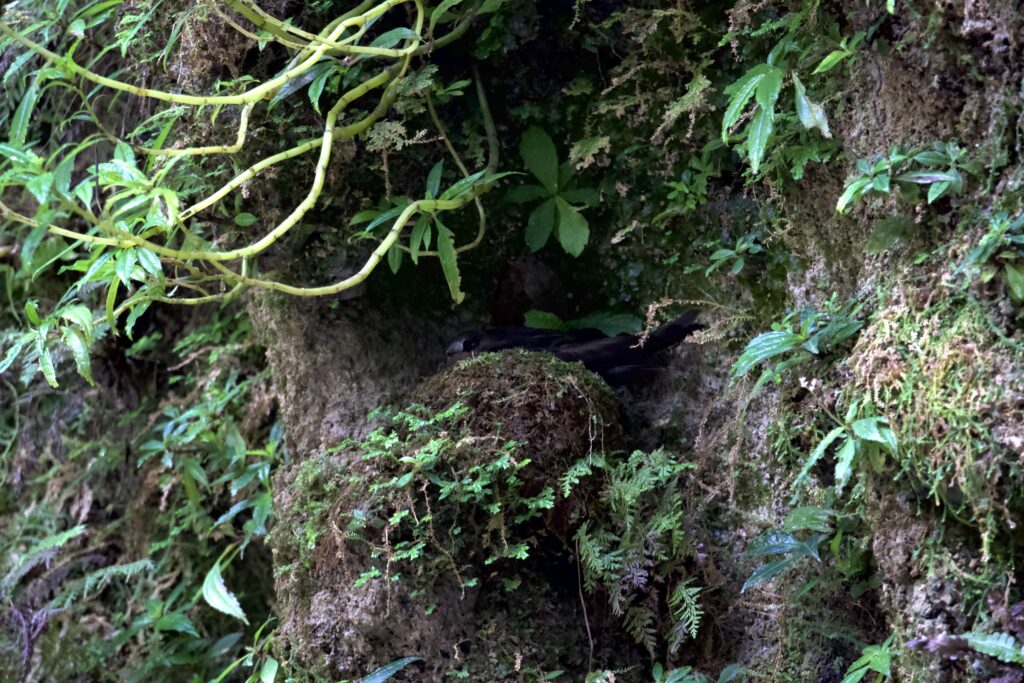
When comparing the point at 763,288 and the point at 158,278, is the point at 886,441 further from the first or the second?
the point at 158,278

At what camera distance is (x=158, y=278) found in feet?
7.11

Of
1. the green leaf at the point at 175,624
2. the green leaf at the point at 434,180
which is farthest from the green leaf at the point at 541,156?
the green leaf at the point at 175,624

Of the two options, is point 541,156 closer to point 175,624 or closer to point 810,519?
point 810,519

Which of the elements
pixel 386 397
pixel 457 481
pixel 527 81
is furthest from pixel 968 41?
pixel 386 397

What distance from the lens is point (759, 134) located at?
189cm

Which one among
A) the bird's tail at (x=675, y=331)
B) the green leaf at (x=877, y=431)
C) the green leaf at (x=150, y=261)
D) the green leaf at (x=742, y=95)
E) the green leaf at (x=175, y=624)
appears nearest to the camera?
the green leaf at (x=877, y=431)

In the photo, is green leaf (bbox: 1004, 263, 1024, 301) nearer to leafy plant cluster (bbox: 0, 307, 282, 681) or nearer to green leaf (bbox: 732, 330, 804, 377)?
green leaf (bbox: 732, 330, 804, 377)

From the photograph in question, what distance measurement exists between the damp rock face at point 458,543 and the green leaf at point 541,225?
1.42ft

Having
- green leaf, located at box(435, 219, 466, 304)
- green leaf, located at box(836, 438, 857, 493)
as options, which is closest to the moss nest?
green leaf, located at box(435, 219, 466, 304)

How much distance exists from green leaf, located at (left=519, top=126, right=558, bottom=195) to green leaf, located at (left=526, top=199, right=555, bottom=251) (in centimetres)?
6

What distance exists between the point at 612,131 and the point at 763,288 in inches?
24.5

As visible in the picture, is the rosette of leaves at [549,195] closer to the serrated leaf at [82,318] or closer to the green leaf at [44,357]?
the serrated leaf at [82,318]

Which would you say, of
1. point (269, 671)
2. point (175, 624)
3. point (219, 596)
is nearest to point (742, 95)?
point (269, 671)

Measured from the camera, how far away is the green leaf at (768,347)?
198 cm
